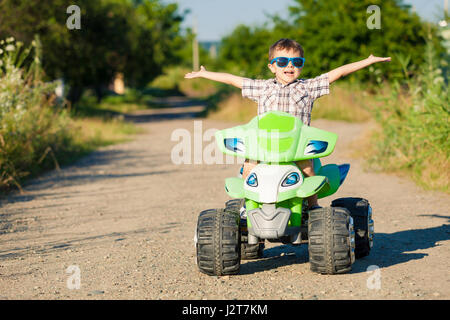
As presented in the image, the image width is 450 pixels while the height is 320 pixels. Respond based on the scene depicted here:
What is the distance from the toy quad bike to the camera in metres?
4.61

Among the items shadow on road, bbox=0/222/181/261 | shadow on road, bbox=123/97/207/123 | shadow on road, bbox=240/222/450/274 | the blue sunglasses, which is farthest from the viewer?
shadow on road, bbox=123/97/207/123

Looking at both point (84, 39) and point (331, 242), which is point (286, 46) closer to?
point (331, 242)

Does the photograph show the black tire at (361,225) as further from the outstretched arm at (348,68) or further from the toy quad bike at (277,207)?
the outstretched arm at (348,68)

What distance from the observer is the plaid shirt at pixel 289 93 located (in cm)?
509

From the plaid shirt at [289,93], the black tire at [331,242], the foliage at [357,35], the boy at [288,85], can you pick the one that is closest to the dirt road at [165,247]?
the black tire at [331,242]

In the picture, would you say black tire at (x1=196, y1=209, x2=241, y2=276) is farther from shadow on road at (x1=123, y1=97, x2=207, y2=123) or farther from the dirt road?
shadow on road at (x1=123, y1=97, x2=207, y2=123)

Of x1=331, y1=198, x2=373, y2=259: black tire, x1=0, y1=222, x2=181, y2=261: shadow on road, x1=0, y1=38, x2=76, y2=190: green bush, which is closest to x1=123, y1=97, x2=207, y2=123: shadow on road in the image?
x1=0, y1=38, x2=76, y2=190: green bush

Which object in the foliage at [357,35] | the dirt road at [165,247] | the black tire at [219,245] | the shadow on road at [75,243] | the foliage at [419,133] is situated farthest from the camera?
the foliage at [357,35]

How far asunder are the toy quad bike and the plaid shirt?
0.34m

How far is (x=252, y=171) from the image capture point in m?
4.76

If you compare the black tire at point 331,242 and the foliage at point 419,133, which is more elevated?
the foliage at point 419,133

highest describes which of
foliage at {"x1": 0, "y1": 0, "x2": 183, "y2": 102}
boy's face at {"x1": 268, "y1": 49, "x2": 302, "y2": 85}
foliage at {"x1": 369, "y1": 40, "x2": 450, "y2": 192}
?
foliage at {"x1": 0, "y1": 0, "x2": 183, "y2": 102}

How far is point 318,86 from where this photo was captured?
5.11 metres
